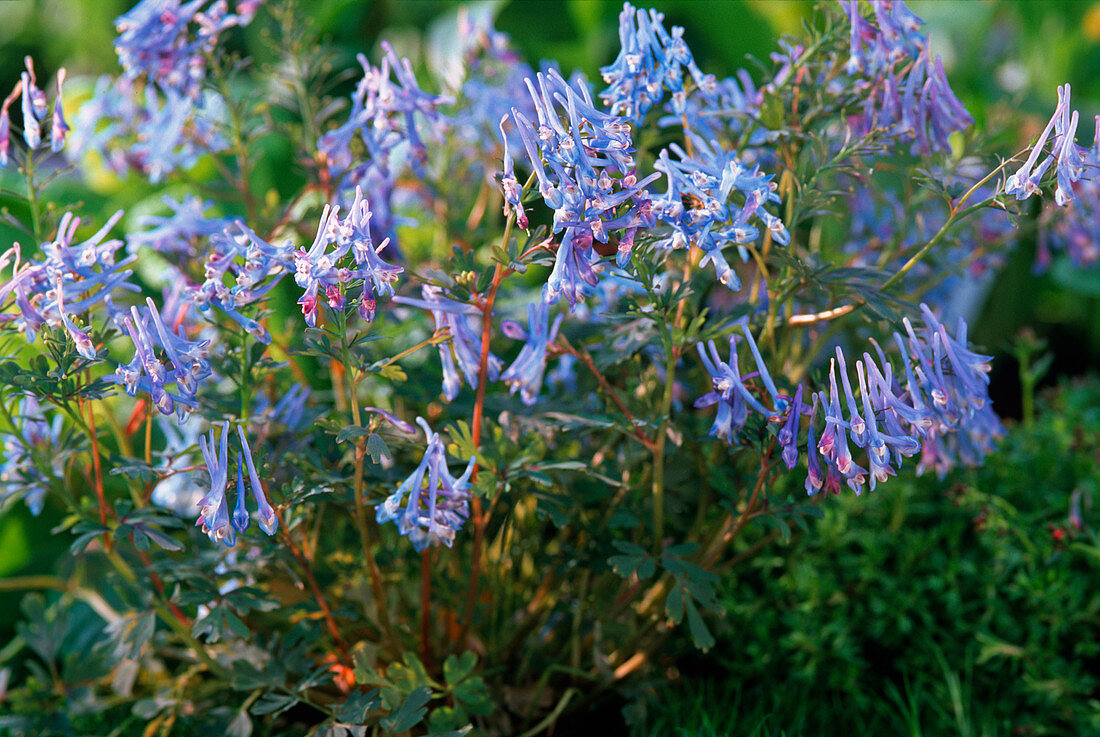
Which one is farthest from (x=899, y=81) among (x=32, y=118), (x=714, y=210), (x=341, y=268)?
(x=32, y=118)

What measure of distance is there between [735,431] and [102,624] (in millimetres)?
1476

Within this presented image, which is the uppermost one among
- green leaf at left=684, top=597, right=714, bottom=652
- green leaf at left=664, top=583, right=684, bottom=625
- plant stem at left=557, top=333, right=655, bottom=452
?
plant stem at left=557, top=333, right=655, bottom=452

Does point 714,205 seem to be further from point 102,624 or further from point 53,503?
point 53,503

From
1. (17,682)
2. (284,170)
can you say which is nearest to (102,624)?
(17,682)


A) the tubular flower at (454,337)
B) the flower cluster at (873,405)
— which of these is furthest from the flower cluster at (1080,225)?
the tubular flower at (454,337)

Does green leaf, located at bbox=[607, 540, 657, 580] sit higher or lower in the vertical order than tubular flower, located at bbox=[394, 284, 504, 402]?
lower

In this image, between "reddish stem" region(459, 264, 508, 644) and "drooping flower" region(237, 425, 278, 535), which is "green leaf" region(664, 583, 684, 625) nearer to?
"reddish stem" region(459, 264, 508, 644)

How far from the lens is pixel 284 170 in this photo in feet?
8.28

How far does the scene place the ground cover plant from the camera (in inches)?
39.6

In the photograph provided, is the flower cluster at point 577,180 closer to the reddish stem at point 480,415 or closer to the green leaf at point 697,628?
the reddish stem at point 480,415

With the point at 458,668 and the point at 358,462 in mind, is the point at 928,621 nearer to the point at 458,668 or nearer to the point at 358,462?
the point at 458,668

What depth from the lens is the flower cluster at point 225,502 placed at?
990 millimetres

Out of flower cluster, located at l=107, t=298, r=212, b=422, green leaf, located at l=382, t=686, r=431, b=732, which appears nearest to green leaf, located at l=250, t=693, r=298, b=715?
green leaf, located at l=382, t=686, r=431, b=732

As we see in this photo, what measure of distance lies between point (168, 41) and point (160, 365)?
67cm
